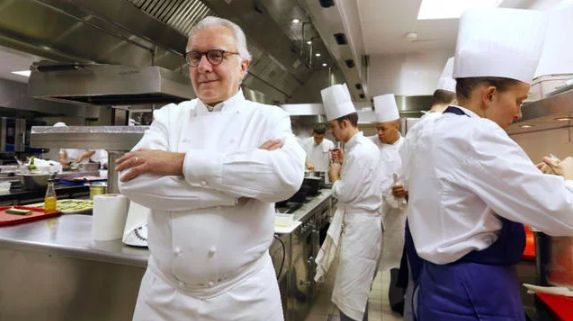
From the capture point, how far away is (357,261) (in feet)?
7.68

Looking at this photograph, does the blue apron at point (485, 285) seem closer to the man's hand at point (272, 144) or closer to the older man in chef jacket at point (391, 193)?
the man's hand at point (272, 144)

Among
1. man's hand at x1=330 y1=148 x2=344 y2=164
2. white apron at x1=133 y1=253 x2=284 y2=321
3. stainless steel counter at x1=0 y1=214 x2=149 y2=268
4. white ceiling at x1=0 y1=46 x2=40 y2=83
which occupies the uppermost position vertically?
white ceiling at x1=0 y1=46 x2=40 y2=83

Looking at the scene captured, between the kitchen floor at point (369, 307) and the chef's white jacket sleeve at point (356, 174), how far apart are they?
101 cm

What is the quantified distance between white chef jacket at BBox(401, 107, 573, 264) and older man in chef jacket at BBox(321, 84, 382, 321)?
114 cm

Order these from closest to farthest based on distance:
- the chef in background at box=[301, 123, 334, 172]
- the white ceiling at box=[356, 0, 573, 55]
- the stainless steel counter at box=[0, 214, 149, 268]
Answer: the stainless steel counter at box=[0, 214, 149, 268] < the white ceiling at box=[356, 0, 573, 55] < the chef in background at box=[301, 123, 334, 172]

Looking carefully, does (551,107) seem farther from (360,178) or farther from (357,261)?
(357,261)

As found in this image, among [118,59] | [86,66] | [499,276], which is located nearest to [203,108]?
[499,276]

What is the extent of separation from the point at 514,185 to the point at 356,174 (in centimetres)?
140

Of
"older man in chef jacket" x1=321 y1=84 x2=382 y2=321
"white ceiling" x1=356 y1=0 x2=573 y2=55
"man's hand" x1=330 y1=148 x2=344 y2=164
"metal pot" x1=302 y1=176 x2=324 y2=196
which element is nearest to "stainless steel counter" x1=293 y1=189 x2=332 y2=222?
"metal pot" x1=302 y1=176 x2=324 y2=196

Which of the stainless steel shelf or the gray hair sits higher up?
the gray hair

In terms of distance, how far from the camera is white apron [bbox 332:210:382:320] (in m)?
2.28

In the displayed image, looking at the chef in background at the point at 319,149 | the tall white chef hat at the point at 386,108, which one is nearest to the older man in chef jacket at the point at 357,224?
the tall white chef hat at the point at 386,108

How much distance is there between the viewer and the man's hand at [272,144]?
104cm

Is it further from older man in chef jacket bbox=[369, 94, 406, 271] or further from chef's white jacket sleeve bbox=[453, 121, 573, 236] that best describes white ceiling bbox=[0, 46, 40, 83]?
chef's white jacket sleeve bbox=[453, 121, 573, 236]
